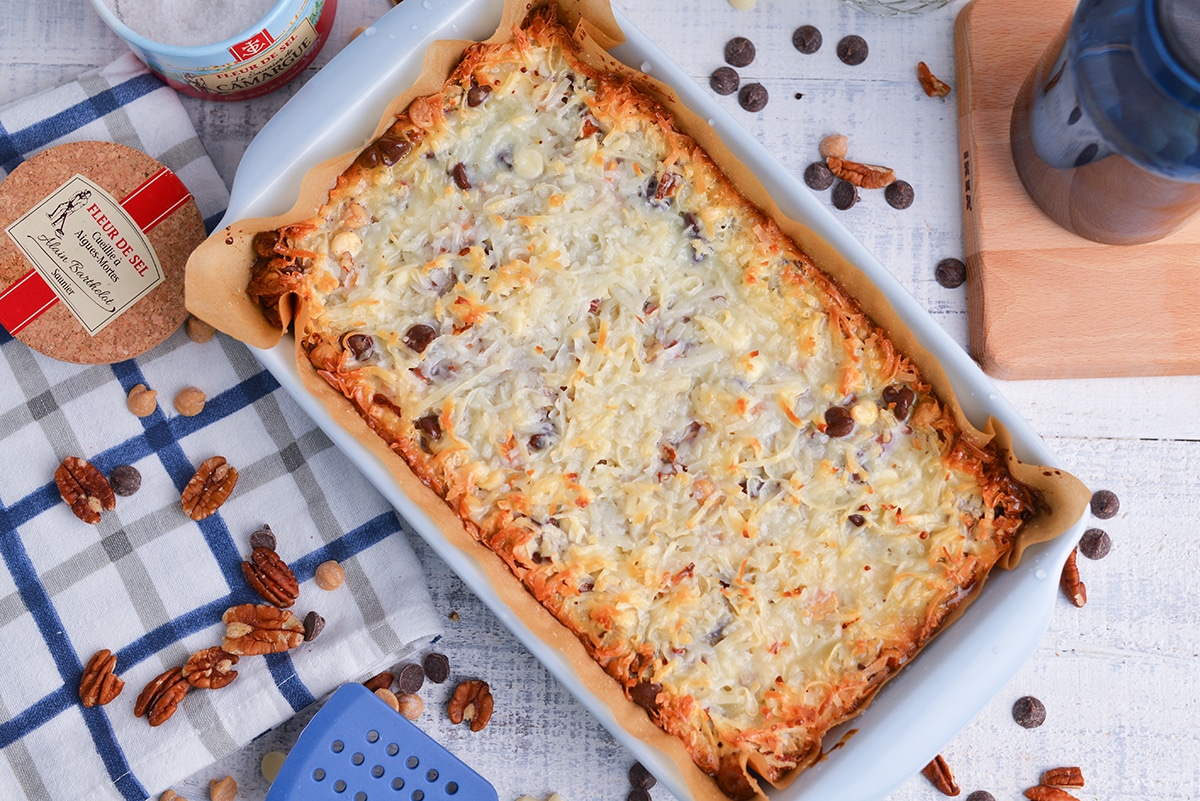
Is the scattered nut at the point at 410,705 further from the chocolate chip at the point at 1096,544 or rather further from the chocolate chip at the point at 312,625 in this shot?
the chocolate chip at the point at 1096,544

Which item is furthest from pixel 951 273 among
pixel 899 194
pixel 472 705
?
pixel 472 705

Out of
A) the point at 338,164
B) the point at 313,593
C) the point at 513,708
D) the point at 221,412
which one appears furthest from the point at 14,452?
the point at 513,708

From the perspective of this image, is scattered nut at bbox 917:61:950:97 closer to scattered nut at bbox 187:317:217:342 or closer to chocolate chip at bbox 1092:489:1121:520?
chocolate chip at bbox 1092:489:1121:520

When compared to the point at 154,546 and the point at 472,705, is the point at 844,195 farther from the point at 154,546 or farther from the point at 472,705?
the point at 154,546

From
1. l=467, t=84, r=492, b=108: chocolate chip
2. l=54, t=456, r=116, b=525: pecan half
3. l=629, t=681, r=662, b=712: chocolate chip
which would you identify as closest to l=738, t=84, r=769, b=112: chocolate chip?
l=467, t=84, r=492, b=108: chocolate chip

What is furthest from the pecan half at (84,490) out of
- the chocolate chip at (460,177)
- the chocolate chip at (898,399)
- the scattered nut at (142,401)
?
the chocolate chip at (898,399)
